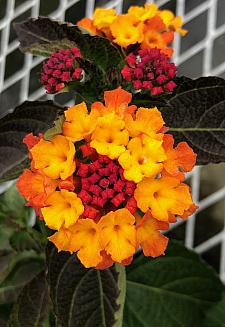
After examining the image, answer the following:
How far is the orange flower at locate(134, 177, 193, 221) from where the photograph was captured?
0.46 m

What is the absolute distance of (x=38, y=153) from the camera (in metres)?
0.46

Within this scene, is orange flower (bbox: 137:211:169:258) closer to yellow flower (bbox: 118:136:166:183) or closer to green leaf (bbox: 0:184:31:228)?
yellow flower (bbox: 118:136:166:183)

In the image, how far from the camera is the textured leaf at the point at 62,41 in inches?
21.6

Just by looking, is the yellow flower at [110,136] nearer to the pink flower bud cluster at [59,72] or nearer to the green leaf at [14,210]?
the pink flower bud cluster at [59,72]

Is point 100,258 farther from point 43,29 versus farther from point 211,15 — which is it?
point 211,15

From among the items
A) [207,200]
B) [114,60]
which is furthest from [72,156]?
[207,200]

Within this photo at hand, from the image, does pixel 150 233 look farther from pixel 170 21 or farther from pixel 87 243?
pixel 170 21

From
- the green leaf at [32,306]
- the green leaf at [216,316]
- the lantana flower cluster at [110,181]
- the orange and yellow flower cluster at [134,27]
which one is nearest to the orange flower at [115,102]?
the lantana flower cluster at [110,181]

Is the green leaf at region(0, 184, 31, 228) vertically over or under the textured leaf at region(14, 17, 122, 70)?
under

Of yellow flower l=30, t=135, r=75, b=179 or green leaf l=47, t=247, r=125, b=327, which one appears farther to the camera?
green leaf l=47, t=247, r=125, b=327

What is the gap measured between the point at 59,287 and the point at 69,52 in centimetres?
20

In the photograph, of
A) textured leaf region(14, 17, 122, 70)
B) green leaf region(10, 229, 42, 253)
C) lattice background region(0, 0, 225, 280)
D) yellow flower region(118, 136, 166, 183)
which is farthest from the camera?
lattice background region(0, 0, 225, 280)

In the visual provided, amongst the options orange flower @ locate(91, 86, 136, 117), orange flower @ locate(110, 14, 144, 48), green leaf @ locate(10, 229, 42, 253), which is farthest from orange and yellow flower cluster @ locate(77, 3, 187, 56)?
green leaf @ locate(10, 229, 42, 253)

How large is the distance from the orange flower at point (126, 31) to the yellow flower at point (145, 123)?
12 cm
